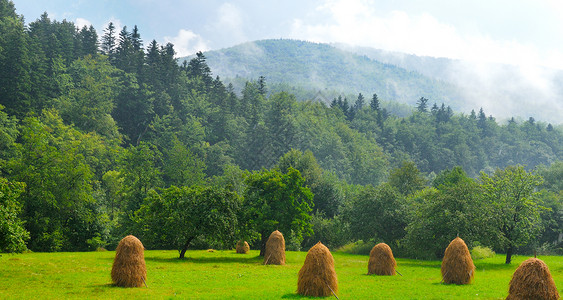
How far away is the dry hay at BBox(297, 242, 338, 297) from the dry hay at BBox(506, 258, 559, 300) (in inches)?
318

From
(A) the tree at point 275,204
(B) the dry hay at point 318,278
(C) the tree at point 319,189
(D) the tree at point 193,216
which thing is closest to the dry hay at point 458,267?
(B) the dry hay at point 318,278

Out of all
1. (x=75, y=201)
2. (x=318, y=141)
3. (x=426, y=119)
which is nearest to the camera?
(x=75, y=201)

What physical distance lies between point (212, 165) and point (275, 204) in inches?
2326

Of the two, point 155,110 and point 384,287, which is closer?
point 384,287

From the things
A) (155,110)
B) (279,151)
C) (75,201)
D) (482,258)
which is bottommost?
(482,258)

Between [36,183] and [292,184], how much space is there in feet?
97.0

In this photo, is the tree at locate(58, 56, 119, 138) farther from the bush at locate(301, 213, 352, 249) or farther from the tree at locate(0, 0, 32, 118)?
the bush at locate(301, 213, 352, 249)

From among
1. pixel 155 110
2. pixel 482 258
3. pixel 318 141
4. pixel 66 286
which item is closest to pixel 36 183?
pixel 66 286

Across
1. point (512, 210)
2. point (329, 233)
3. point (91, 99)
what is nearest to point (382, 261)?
point (512, 210)

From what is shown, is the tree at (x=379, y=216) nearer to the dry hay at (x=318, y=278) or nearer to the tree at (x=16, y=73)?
the dry hay at (x=318, y=278)

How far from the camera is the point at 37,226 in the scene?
50.7 m

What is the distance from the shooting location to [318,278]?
75.0 feet

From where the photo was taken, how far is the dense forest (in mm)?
45281

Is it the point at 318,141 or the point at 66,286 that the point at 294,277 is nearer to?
the point at 66,286
